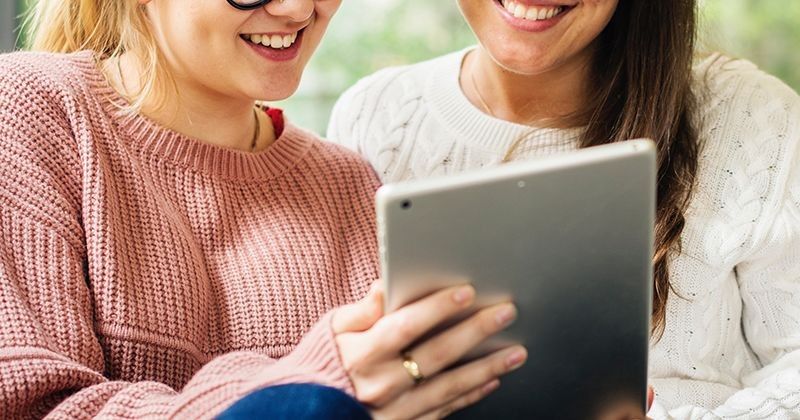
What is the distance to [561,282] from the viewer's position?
0.89 metres

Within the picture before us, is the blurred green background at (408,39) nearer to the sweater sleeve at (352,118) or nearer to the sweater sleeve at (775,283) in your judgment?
the sweater sleeve at (352,118)

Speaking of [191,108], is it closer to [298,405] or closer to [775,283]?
[298,405]

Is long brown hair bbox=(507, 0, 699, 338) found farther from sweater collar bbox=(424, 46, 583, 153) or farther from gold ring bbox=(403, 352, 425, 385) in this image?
gold ring bbox=(403, 352, 425, 385)

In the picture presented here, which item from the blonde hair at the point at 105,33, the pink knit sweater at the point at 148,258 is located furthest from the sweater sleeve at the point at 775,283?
the blonde hair at the point at 105,33

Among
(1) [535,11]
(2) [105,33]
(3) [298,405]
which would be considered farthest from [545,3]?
(3) [298,405]

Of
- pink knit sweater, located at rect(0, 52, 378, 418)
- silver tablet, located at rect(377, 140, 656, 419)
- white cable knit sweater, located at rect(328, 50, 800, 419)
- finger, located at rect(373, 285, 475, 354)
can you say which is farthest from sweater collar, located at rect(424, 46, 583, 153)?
finger, located at rect(373, 285, 475, 354)

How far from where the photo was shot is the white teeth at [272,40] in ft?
4.03

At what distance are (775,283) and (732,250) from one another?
85 mm

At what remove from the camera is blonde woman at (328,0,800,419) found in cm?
135

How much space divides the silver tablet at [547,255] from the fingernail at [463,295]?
11 mm

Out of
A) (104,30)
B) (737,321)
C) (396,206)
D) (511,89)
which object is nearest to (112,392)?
(396,206)

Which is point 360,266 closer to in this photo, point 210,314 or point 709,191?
point 210,314

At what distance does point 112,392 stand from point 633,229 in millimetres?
591

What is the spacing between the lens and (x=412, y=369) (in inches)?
34.1
